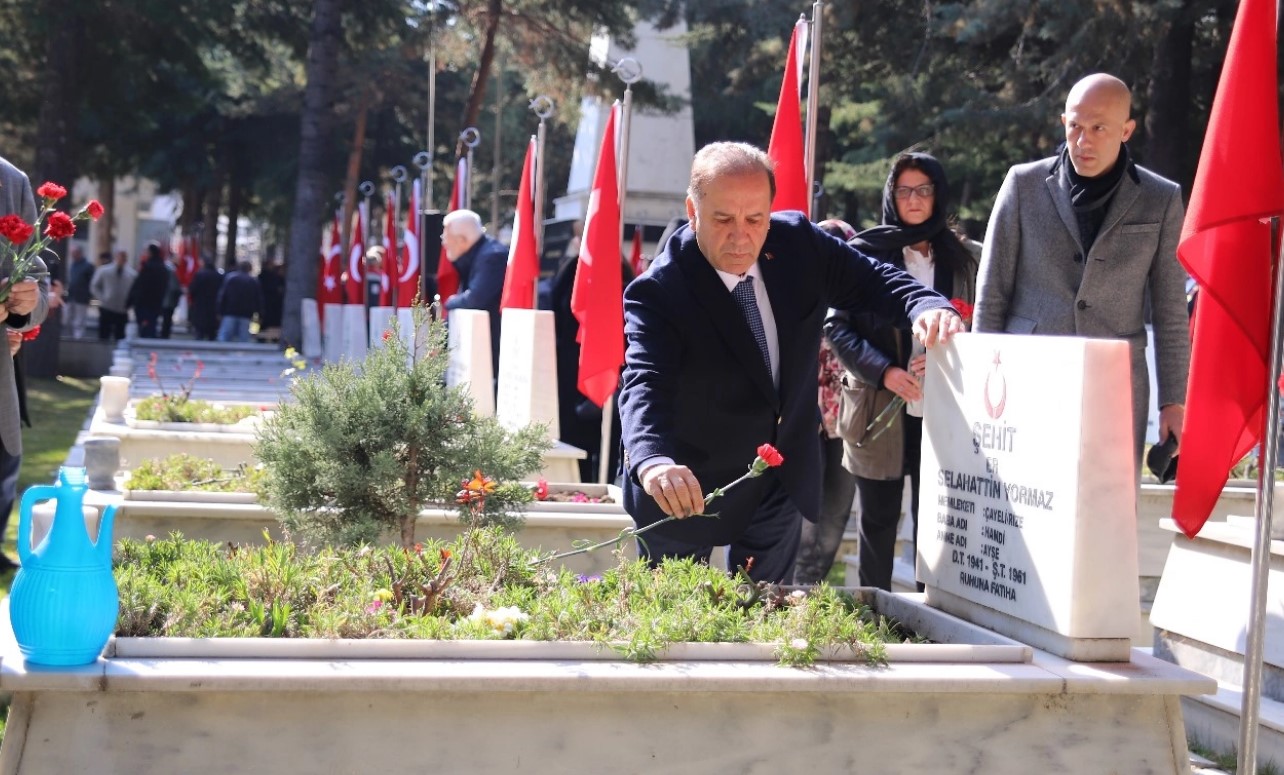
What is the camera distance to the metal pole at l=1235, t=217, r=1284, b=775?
3.77 meters

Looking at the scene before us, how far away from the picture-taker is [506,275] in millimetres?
11594

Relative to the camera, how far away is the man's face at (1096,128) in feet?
16.2

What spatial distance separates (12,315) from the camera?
21.7 feet

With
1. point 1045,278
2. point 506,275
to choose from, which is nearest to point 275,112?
point 506,275

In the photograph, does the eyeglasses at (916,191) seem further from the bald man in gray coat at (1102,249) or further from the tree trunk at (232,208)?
the tree trunk at (232,208)

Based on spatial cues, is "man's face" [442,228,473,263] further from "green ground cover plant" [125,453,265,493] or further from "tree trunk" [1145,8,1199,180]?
"tree trunk" [1145,8,1199,180]

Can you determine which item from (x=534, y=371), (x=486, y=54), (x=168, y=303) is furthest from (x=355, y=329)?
(x=168, y=303)

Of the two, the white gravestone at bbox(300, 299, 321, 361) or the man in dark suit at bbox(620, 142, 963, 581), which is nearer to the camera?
the man in dark suit at bbox(620, 142, 963, 581)

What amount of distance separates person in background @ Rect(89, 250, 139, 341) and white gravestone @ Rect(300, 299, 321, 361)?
563 cm

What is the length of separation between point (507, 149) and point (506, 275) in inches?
1646

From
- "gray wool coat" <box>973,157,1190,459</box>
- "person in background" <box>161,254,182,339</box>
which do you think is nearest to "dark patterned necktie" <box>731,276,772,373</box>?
"gray wool coat" <box>973,157,1190,459</box>

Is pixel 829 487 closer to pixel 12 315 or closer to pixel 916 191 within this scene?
pixel 916 191

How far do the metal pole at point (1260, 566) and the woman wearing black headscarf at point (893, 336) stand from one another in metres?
2.11

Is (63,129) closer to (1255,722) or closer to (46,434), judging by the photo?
(46,434)
